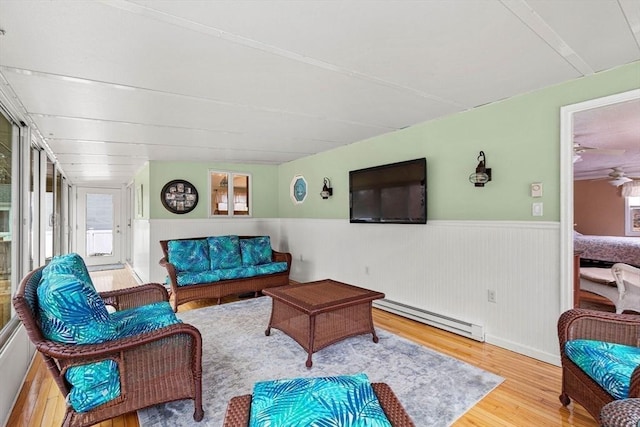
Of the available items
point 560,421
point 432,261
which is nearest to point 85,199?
point 432,261

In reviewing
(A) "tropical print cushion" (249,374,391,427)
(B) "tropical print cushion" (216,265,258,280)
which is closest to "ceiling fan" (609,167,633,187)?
(B) "tropical print cushion" (216,265,258,280)

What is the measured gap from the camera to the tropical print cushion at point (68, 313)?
1.57 m

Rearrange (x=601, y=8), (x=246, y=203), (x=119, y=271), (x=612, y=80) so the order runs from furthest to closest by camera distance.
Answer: (x=119, y=271) < (x=246, y=203) < (x=612, y=80) < (x=601, y=8)

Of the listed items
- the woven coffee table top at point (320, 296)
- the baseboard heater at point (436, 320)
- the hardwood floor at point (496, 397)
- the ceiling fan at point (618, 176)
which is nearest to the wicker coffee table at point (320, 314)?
the woven coffee table top at point (320, 296)

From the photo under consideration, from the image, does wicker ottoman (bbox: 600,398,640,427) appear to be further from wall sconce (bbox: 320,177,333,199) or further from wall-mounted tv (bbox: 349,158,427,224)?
wall sconce (bbox: 320,177,333,199)

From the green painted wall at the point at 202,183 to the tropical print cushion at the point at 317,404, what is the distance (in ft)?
15.1

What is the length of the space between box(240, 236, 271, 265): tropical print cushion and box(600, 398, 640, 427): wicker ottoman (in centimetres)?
436

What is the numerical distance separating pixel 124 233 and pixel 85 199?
4.26ft

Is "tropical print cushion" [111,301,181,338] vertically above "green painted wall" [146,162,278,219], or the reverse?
"green painted wall" [146,162,278,219]

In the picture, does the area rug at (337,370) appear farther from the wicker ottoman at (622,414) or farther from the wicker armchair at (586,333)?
the wicker ottoman at (622,414)

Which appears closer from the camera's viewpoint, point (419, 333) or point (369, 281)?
point (419, 333)

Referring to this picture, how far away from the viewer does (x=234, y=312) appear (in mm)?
3979

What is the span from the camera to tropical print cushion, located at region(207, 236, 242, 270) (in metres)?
4.71

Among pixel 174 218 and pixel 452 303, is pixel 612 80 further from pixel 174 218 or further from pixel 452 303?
pixel 174 218
